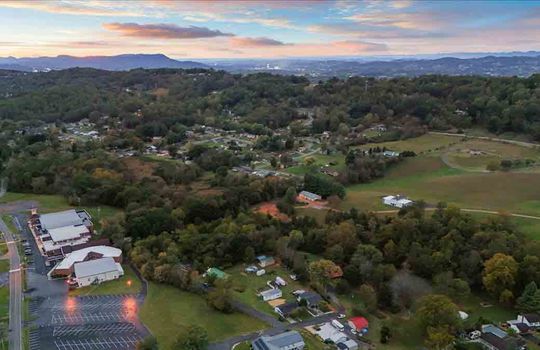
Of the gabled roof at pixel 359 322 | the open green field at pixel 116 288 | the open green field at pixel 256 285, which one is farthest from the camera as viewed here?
the open green field at pixel 116 288

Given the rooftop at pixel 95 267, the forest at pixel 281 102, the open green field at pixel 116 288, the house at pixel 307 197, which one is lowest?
the open green field at pixel 116 288

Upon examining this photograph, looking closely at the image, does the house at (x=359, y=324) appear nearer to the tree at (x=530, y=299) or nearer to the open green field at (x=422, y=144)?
the tree at (x=530, y=299)

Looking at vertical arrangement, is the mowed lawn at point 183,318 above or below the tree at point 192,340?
below

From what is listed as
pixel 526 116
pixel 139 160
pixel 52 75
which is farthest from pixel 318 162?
pixel 52 75

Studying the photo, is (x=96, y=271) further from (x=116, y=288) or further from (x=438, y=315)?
(x=438, y=315)

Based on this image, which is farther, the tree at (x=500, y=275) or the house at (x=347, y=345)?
the tree at (x=500, y=275)

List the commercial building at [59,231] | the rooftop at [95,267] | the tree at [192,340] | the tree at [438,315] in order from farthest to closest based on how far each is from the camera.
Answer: the commercial building at [59,231] → the rooftop at [95,267] → the tree at [438,315] → the tree at [192,340]

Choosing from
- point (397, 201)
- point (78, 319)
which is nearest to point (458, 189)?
point (397, 201)

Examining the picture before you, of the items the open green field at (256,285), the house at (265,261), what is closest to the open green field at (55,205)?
the open green field at (256,285)
